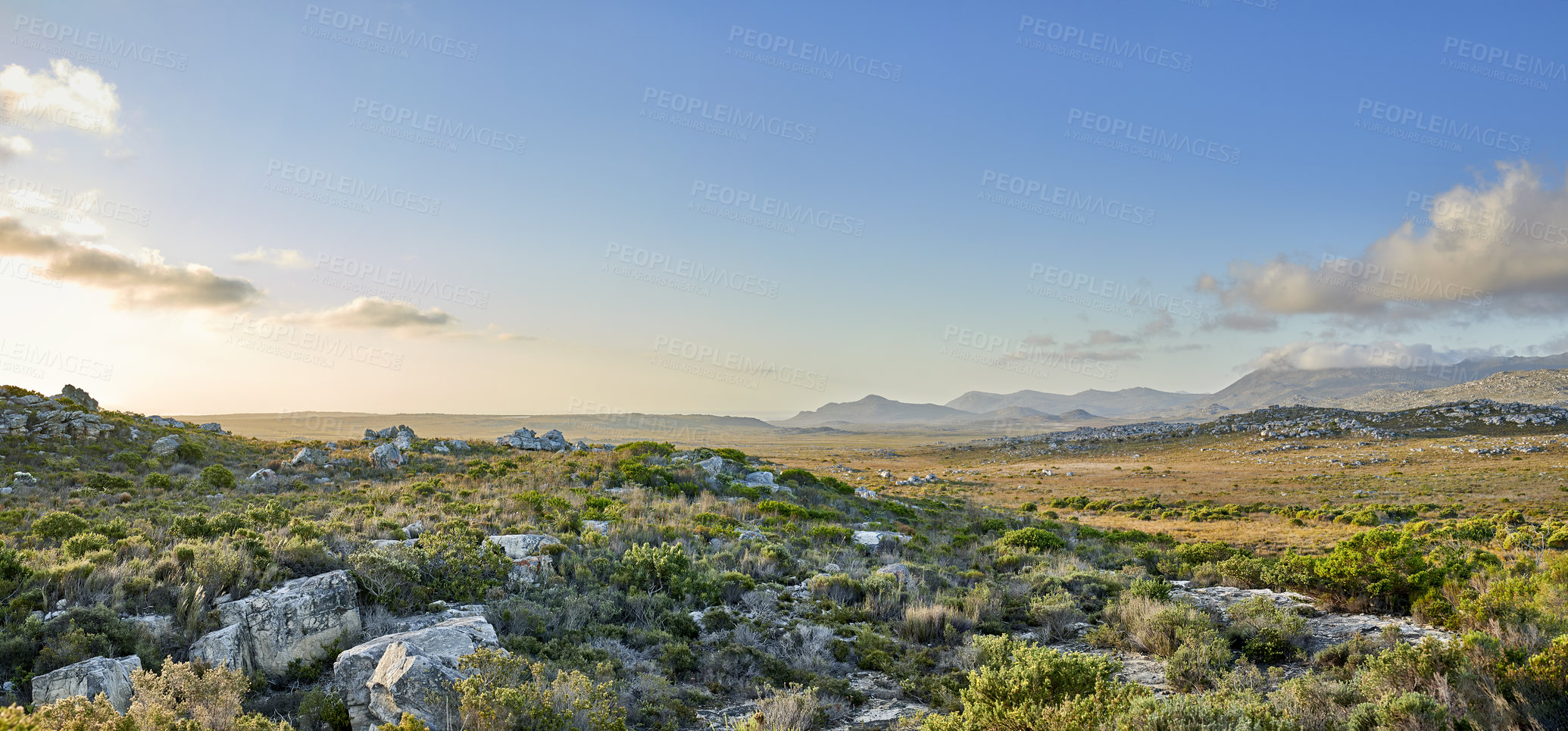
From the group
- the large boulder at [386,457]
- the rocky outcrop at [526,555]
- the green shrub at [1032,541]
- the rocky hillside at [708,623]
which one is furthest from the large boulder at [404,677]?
the large boulder at [386,457]

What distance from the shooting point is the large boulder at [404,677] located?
5.58 meters

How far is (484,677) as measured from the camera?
228 inches

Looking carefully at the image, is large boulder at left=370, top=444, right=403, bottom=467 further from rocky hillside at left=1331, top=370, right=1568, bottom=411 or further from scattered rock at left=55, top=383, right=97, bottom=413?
rocky hillside at left=1331, top=370, right=1568, bottom=411

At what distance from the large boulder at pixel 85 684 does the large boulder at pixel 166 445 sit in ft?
86.3

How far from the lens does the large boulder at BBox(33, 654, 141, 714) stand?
5742mm

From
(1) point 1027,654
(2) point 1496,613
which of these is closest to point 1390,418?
(2) point 1496,613

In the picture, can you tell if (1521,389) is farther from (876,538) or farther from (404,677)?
(404,677)

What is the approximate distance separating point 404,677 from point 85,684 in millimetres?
3103

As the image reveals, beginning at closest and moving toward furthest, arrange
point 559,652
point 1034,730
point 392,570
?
1. point 1034,730
2. point 559,652
3. point 392,570

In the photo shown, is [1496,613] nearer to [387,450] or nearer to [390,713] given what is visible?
[390,713]

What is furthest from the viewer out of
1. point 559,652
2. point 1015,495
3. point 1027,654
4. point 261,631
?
point 1015,495

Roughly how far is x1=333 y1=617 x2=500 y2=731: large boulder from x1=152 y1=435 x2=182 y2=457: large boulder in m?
27.8

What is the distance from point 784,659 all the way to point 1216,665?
207 inches

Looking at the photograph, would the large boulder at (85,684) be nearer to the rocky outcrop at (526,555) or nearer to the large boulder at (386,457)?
the rocky outcrop at (526,555)
